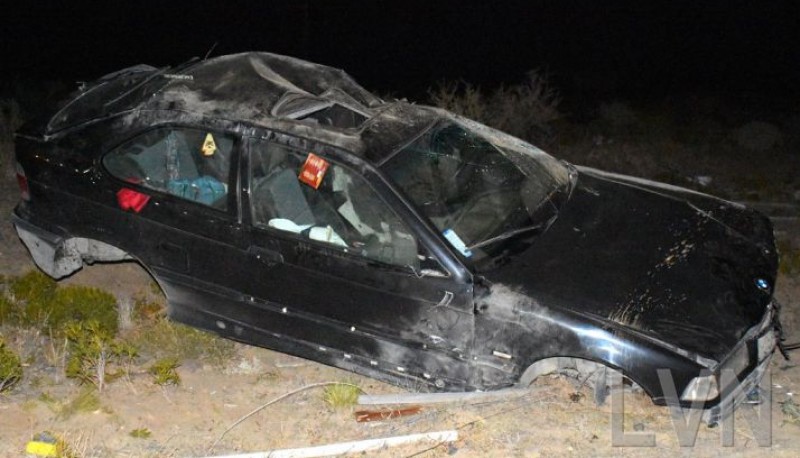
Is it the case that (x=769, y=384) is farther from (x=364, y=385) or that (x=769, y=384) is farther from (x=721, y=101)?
(x=721, y=101)

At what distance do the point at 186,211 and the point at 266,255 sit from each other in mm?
548

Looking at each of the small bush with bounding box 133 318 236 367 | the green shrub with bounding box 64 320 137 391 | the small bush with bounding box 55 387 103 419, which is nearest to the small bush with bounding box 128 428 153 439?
the small bush with bounding box 55 387 103 419

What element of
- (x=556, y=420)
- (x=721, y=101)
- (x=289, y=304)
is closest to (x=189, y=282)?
(x=289, y=304)

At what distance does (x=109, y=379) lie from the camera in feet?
16.1

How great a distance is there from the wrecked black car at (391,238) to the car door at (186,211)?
0.4 inches

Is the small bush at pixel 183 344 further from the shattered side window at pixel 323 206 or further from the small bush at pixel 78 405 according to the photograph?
the shattered side window at pixel 323 206

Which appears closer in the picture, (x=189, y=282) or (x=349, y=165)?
(x=349, y=165)

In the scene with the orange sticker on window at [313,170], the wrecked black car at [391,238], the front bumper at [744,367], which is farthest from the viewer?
the orange sticker on window at [313,170]

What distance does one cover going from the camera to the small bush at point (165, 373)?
4.75m

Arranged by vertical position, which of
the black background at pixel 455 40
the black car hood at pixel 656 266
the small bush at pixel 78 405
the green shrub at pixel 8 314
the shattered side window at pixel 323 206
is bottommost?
the small bush at pixel 78 405

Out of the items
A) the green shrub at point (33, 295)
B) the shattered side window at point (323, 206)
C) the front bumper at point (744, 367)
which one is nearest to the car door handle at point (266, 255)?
the shattered side window at point (323, 206)

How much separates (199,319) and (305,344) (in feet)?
2.33

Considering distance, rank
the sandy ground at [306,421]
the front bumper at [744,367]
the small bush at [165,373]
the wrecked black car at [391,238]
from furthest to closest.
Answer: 1. the small bush at [165,373]
2. the sandy ground at [306,421]
3. the wrecked black car at [391,238]
4. the front bumper at [744,367]

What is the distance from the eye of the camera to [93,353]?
189 inches
